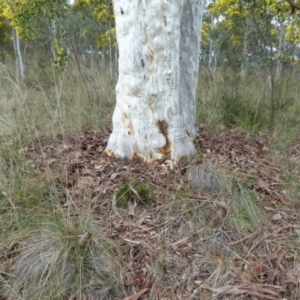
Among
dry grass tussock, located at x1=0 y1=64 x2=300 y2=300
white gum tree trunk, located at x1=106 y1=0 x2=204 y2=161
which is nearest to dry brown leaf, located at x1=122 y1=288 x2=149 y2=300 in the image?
dry grass tussock, located at x1=0 y1=64 x2=300 y2=300

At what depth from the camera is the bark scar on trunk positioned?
276 cm

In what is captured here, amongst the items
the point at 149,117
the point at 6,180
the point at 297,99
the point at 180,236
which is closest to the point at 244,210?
the point at 180,236

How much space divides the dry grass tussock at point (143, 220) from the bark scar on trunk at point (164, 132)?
0.39ft

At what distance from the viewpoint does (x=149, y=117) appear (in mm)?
2760

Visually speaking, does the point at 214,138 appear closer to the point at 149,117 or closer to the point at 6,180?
the point at 149,117

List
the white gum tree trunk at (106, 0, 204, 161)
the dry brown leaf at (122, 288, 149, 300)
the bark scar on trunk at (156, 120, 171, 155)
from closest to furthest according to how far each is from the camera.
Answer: the dry brown leaf at (122, 288, 149, 300)
the white gum tree trunk at (106, 0, 204, 161)
the bark scar on trunk at (156, 120, 171, 155)

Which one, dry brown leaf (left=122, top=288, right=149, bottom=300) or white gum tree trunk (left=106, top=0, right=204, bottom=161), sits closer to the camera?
dry brown leaf (left=122, top=288, right=149, bottom=300)

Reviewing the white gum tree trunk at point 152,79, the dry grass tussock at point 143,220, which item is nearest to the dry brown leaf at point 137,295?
the dry grass tussock at point 143,220

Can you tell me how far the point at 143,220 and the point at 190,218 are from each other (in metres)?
0.31

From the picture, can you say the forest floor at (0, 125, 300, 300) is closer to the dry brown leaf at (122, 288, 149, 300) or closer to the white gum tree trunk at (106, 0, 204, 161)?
the dry brown leaf at (122, 288, 149, 300)

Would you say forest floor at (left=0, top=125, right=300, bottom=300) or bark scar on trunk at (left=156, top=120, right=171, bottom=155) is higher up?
bark scar on trunk at (left=156, top=120, right=171, bottom=155)

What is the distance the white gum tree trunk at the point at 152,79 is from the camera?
2.55m

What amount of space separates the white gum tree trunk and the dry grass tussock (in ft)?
0.63

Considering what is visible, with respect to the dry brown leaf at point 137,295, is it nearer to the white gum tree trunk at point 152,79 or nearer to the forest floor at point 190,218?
the forest floor at point 190,218
